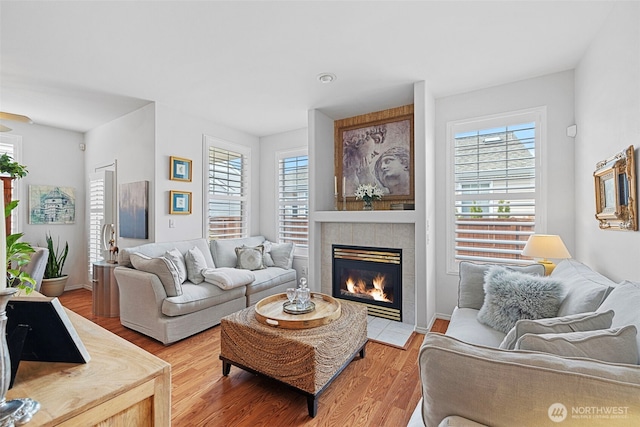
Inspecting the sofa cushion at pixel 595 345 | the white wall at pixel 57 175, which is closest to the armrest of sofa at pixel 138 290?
the white wall at pixel 57 175

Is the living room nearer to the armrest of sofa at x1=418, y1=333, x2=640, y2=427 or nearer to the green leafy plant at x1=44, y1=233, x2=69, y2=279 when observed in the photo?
the green leafy plant at x1=44, y1=233, x2=69, y2=279

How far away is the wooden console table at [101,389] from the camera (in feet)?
2.21

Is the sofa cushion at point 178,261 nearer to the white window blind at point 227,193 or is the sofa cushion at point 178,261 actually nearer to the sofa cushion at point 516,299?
the white window blind at point 227,193

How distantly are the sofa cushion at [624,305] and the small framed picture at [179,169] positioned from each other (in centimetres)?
399

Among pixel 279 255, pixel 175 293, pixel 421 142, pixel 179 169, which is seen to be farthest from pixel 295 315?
pixel 179 169

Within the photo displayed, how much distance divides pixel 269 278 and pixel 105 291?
190 cm

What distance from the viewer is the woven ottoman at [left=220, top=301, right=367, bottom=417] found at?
70.8 inches

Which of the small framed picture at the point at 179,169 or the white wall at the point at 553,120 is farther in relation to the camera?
the small framed picture at the point at 179,169

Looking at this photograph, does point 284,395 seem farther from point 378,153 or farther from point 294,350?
point 378,153

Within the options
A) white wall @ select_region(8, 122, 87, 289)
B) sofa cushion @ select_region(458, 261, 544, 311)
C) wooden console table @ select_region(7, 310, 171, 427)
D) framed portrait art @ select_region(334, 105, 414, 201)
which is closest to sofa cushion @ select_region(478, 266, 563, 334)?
sofa cushion @ select_region(458, 261, 544, 311)

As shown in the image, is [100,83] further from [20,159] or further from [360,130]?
[360,130]

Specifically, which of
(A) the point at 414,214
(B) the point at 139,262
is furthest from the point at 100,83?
(A) the point at 414,214

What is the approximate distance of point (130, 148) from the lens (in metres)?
3.80

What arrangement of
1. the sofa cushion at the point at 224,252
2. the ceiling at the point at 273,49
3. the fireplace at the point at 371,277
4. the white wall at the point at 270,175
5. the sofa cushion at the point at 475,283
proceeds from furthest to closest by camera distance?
the white wall at the point at 270,175 → the sofa cushion at the point at 224,252 → the fireplace at the point at 371,277 → the sofa cushion at the point at 475,283 → the ceiling at the point at 273,49
